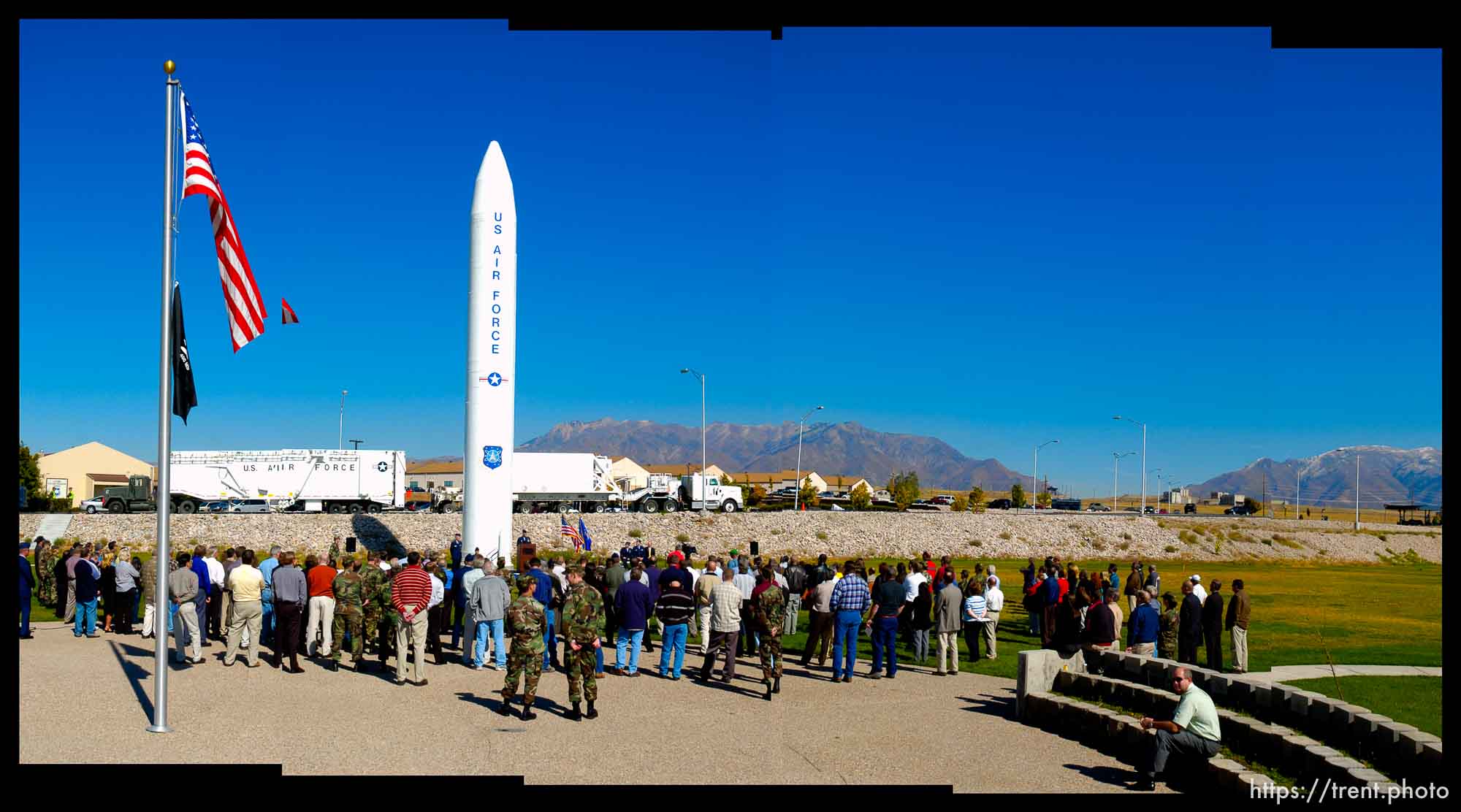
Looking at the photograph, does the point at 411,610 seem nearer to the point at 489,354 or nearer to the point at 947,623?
the point at 947,623

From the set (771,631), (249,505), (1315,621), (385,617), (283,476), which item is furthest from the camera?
(249,505)

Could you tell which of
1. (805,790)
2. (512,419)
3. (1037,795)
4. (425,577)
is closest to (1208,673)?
(1037,795)

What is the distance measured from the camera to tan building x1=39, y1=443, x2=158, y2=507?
79875 mm

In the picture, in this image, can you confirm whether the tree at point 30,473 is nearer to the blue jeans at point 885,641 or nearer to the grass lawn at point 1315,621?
the grass lawn at point 1315,621

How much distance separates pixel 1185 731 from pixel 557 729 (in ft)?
20.1

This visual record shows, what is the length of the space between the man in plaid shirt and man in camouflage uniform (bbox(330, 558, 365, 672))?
6492mm

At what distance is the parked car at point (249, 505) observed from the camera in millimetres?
47344

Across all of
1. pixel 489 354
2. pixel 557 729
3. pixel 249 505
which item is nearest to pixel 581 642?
pixel 557 729

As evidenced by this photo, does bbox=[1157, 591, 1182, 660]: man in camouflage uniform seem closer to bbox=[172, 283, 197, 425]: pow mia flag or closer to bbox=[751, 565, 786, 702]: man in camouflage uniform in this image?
bbox=[751, 565, 786, 702]: man in camouflage uniform

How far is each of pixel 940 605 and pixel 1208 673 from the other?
4370mm

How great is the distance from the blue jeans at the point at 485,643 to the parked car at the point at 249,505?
117ft

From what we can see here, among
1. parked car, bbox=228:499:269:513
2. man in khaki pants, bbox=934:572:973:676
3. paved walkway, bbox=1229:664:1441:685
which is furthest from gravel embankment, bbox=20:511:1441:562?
paved walkway, bbox=1229:664:1441:685

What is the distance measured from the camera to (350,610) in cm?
1495

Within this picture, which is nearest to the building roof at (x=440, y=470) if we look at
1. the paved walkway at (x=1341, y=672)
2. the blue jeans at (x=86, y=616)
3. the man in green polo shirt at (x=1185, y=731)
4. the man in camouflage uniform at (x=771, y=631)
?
the blue jeans at (x=86, y=616)
